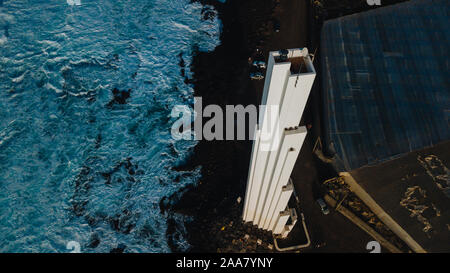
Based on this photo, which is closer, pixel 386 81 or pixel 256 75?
pixel 386 81

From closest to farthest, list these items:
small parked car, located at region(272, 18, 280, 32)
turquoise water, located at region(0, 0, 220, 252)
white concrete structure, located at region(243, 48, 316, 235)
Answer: white concrete structure, located at region(243, 48, 316, 235)
turquoise water, located at region(0, 0, 220, 252)
small parked car, located at region(272, 18, 280, 32)

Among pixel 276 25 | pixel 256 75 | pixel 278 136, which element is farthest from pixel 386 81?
pixel 278 136

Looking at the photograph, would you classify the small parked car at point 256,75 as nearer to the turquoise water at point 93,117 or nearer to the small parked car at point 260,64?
the small parked car at point 260,64

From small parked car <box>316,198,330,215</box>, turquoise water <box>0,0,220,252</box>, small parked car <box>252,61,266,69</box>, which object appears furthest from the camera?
small parked car <box>252,61,266,69</box>

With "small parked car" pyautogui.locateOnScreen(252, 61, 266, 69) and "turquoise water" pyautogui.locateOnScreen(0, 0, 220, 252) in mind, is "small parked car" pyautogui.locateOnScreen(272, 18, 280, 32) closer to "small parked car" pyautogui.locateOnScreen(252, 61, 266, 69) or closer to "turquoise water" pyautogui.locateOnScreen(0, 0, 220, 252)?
"small parked car" pyautogui.locateOnScreen(252, 61, 266, 69)

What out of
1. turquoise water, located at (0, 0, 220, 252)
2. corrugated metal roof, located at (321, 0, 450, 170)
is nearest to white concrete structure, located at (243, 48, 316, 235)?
corrugated metal roof, located at (321, 0, 450, 170)

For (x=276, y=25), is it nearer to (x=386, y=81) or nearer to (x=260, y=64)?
(x=260, y=64)
